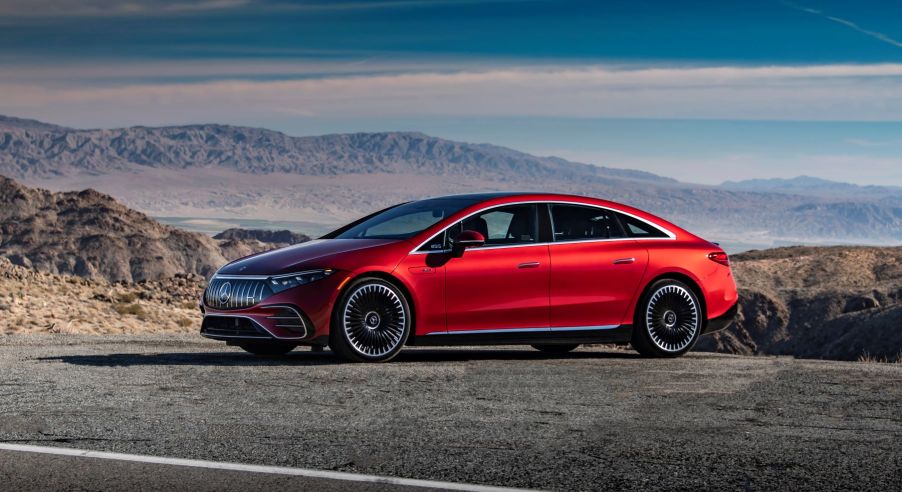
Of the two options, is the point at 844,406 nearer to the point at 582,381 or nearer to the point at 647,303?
the point at 582,381

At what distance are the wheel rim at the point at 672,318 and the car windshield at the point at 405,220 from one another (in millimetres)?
2183

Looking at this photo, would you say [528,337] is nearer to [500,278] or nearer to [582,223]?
[500,278]

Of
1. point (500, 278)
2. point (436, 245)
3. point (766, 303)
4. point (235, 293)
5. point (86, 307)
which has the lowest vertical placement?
point (766, 303)

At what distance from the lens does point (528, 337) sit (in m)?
11.4

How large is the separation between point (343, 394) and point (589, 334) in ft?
10.7

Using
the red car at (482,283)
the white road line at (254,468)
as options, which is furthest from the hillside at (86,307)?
the white road line at (254,468)

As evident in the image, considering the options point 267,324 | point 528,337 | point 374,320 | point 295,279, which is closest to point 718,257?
point 528,337

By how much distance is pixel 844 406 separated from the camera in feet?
29.6

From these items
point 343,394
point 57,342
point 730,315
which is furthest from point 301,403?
point 57,342

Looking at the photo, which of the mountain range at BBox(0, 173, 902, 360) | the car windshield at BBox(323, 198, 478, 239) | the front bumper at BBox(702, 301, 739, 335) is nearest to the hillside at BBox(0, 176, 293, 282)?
the mountain range at BBox(0, 173, 902, 360)

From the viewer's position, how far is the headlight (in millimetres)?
10711

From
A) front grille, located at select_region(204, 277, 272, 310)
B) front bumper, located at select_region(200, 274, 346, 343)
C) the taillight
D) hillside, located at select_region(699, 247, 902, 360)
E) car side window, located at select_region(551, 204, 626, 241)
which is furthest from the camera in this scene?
hillside, located at select_region(699, 247, 902, 360)

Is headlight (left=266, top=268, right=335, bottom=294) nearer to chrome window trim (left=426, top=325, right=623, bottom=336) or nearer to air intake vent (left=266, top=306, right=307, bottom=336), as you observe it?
air intake vent (left=266, top=306, right=307, bottom=336)

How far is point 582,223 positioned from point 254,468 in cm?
603
